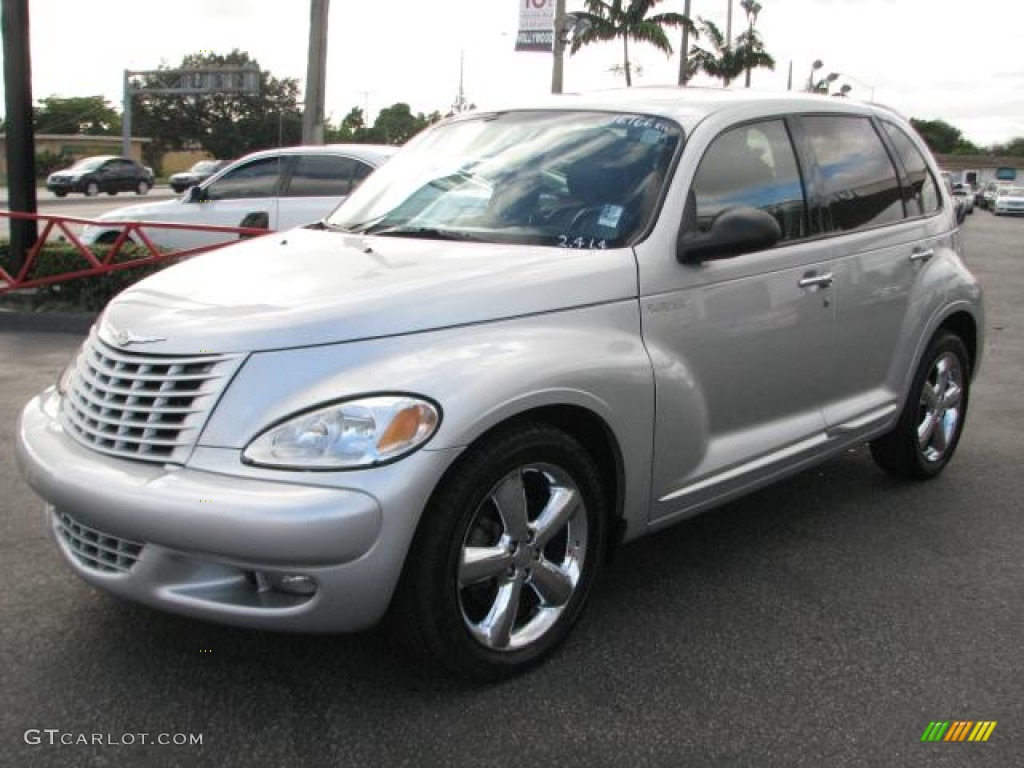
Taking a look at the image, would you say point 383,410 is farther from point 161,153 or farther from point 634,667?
point 161,153

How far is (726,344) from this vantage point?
12.0 feet

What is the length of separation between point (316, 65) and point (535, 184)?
431 inches

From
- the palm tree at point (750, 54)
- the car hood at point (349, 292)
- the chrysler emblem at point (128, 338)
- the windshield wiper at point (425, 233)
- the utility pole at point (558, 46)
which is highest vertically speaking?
the palm tree at point (750, 54)

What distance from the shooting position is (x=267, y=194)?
1073 cm

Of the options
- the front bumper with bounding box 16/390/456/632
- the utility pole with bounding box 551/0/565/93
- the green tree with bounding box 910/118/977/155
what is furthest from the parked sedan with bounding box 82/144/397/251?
the green tree with bounding box 910/118/977/155

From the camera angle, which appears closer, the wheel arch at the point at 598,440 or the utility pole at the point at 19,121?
the wheel arch at the point at 598,440

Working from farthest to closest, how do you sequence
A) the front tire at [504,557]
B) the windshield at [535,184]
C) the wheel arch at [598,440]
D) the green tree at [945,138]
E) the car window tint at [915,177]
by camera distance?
the green tree at [945,138], the car window tint at [915,177], the windshield at [535,184], the wheel arch at [598,440], the front tire at [504,557]

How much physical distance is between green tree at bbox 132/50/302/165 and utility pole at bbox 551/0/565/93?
212 feet

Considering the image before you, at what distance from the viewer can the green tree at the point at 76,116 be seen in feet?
270

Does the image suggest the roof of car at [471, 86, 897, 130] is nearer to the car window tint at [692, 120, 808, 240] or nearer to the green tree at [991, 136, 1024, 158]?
the car window tint at [692, 120, 808, 240]

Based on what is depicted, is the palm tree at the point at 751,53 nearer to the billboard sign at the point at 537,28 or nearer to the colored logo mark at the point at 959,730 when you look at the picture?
the billboard sign at the point at 537,28

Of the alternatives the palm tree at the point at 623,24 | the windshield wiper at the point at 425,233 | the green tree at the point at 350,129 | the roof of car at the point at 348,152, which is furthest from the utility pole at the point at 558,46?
the green tree at the point at 350,129

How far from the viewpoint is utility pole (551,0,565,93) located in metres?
20.7

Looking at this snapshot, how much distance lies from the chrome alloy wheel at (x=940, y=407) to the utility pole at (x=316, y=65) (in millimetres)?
10514
